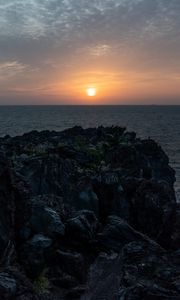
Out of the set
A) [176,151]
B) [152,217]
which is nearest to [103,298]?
[152,217]

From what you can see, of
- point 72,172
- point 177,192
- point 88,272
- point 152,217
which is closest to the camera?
point 88,272

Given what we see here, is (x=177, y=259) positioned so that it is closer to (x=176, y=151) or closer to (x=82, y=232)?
(x=82, y=232)

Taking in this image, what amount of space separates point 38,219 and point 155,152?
27304 millimetres

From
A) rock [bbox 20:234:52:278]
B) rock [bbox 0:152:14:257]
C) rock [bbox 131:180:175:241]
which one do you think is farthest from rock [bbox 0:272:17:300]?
rock [bbox 131:180:175:241]

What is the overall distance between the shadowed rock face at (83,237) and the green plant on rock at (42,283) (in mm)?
42

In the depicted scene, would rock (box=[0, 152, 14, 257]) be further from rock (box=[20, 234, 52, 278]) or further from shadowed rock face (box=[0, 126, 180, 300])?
rock (box=[20, 234, 52, 278])

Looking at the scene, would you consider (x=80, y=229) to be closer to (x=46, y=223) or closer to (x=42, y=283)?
(x=46, y=223)

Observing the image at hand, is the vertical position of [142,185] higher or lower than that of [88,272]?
higher

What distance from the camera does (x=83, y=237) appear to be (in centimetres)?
2153

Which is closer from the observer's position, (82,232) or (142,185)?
(82,232)

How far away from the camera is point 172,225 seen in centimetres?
2244

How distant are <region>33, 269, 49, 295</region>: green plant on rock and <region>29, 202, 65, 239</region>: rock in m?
2.21

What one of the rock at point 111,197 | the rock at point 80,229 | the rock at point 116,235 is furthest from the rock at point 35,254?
the rock at point 111,197

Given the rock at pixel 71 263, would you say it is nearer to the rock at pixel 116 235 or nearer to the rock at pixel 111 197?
the rock at pixel 116 235
